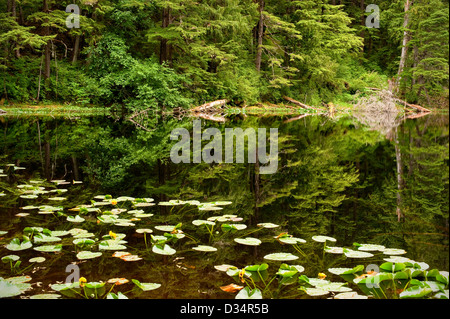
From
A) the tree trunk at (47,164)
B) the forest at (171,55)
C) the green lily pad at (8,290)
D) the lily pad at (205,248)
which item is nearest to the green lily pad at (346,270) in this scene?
the lily pad at (205,248)

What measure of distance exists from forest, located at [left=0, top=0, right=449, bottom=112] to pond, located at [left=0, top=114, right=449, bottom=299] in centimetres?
1057

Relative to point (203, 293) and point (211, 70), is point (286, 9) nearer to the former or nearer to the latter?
point (211, 70)

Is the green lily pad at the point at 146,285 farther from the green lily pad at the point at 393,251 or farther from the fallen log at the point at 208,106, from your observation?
the fallen log at the point at 208,106

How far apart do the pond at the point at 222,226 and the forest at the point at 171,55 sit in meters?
10.6

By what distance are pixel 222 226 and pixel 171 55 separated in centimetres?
1889

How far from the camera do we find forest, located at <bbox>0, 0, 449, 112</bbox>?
18.9 meters

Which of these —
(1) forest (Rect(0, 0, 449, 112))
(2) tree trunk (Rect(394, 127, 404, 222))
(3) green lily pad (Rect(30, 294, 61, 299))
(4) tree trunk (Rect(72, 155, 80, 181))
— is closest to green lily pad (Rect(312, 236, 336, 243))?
(2) tree trunk (Rect(394, 127, 404, 222))

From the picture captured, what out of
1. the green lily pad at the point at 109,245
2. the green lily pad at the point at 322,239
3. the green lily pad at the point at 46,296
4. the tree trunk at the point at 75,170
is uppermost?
the tree trunk at the point at 75,170

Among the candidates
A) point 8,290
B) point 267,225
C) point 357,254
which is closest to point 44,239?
point 8,290

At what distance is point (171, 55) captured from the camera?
21422mm

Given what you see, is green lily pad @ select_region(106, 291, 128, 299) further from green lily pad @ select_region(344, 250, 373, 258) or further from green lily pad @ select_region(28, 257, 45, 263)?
green lily pad @ select_region(344, 250, 373, 258)

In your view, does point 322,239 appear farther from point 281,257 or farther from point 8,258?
point 8,258

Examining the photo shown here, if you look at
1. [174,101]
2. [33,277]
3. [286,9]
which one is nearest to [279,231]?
[33,277]

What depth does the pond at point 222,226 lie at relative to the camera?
269cm
